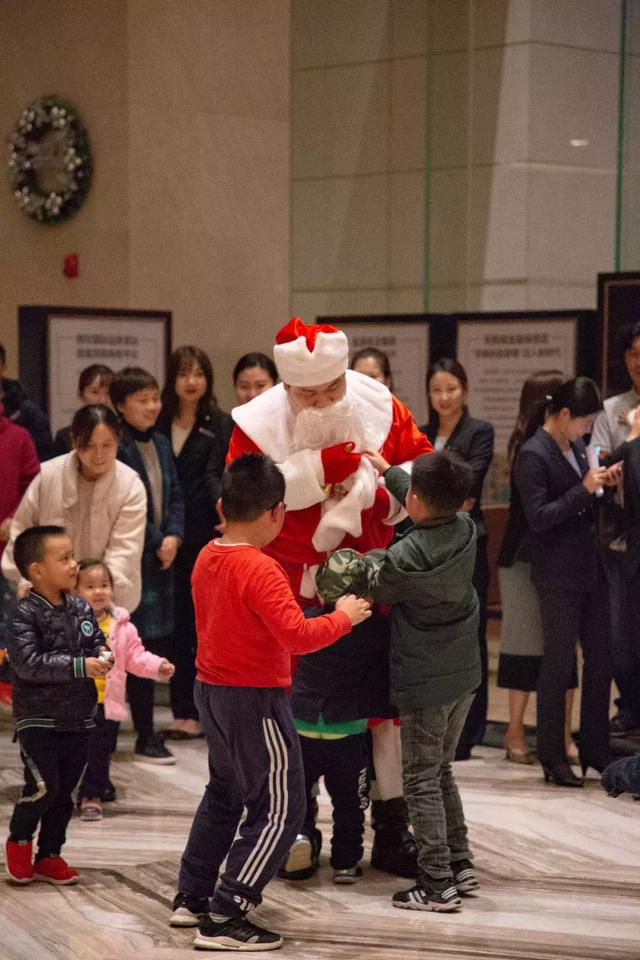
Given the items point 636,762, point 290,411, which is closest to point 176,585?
point 290,411

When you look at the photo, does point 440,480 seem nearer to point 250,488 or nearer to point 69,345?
point 250,488

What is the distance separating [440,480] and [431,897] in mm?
1132

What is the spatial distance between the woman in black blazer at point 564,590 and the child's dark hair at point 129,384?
1.47 meters

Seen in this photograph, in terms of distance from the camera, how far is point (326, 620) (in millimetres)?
3582

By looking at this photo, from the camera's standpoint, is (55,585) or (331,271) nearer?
(55,585)

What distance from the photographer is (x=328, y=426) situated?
4105 millimetres

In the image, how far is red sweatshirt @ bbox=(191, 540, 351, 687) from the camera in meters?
3.52

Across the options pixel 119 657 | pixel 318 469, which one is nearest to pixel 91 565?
pixel 119 657

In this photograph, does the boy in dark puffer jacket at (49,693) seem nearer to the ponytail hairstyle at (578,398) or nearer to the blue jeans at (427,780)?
the blue jeans at (427,780)

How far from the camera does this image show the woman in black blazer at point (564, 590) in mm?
5367

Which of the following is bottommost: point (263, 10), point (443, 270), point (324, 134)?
point (443, 270)

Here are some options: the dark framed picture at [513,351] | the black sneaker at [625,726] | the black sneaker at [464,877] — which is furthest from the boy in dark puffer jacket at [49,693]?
the dark framed picture at [513,351]

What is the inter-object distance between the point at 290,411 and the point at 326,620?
839mm

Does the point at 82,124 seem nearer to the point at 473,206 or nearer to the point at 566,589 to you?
the point at 473,206
